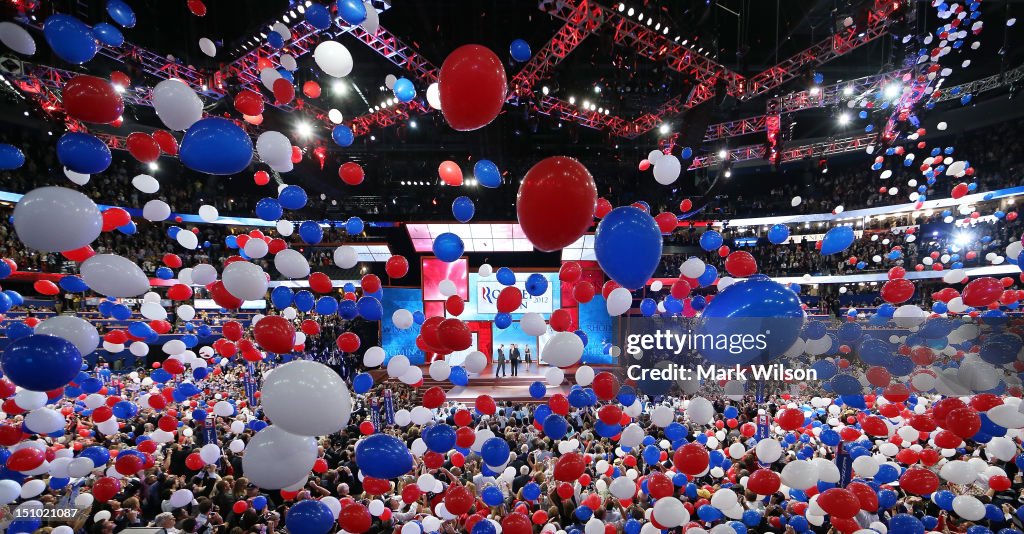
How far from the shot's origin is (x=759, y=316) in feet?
8.72

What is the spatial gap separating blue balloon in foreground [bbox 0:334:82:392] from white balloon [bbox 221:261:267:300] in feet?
2.75

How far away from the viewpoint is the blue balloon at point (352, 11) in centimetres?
308

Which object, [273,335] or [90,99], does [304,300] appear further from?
[90,99]

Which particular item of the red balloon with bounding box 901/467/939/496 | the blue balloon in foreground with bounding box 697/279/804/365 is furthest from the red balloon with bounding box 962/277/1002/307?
the blue balloon in foreground with bounding box 697/279/804/365

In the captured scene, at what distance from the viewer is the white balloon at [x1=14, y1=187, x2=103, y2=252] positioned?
2141 millimetres

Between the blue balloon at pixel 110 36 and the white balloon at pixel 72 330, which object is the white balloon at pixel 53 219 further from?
the blue balloon at pixel 110 36

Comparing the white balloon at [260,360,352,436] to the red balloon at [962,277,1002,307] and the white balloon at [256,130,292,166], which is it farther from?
the red balloon at [962,277,1002,307]

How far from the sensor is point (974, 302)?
341 cm

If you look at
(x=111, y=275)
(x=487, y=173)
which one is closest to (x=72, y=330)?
(x=111, y=275)

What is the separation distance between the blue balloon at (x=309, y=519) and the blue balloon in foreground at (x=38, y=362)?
1.40m

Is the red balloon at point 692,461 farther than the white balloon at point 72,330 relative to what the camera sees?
Yes

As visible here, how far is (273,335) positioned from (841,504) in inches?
141

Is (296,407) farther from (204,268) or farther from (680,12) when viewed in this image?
(680,12)

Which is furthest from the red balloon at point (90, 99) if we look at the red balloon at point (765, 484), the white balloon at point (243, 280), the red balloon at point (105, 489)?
the red balloon at point (765, 484)
